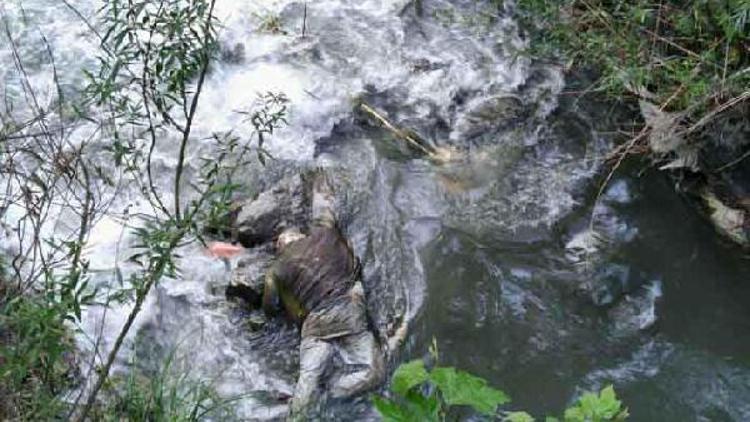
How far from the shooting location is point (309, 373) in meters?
4.10

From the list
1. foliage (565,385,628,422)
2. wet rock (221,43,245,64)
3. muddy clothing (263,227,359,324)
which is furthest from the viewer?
wet rock (221,43,245,64)

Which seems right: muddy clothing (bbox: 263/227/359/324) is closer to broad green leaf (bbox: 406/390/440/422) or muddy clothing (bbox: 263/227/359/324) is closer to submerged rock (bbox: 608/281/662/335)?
submerged rock (bbox: 608/281/662/335)

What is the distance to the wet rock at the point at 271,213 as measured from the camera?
4852 millimetres

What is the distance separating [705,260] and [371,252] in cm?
165

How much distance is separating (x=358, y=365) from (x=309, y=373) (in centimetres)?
22

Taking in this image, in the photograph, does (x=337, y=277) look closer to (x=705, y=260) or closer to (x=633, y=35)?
(x=705, y=260)

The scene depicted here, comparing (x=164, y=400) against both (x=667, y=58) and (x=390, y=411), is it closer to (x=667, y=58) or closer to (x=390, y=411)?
(x=390, y=411)

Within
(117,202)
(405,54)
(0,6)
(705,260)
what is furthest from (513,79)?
(0,6)

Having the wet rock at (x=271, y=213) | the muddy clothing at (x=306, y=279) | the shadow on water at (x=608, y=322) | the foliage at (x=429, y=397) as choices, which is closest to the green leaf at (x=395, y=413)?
the foliage at (x=429, y=397)

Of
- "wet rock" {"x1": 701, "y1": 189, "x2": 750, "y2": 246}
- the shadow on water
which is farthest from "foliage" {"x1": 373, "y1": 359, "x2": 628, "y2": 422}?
"wet rock" {"x1": 701, "y1": 189, "x2": 750, "y2": 246}

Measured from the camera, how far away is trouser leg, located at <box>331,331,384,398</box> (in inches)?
161

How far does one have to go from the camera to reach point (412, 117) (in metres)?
5.84

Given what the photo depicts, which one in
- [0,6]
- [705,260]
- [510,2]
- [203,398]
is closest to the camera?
[203,398]

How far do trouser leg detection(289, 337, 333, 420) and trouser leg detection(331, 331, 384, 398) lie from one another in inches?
2.6
